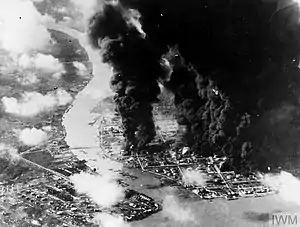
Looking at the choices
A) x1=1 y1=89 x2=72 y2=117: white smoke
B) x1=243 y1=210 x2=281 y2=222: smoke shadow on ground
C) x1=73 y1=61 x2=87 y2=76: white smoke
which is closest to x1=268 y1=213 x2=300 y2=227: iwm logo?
x1=243 y1=210 x2=281 y2=222: smoke shadow on ground

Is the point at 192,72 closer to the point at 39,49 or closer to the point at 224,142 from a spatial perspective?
the point at 224,142

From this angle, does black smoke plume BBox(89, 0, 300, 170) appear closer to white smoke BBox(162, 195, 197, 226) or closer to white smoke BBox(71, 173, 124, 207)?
white smoke BBox(71, 173, 124, 207)

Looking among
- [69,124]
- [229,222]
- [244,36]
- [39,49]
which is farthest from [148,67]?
[39,49]

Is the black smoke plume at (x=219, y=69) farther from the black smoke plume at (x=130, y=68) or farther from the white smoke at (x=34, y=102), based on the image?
the white smoke at (x=34, y=102)

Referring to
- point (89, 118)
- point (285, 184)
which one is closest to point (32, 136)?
point (89, 118)

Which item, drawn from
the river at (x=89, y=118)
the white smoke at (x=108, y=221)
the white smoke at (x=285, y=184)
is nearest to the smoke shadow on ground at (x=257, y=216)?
the white smoke at (x=285, y=184)

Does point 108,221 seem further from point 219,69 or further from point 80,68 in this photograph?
point 80,68

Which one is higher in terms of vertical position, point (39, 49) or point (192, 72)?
point (39, 49)
